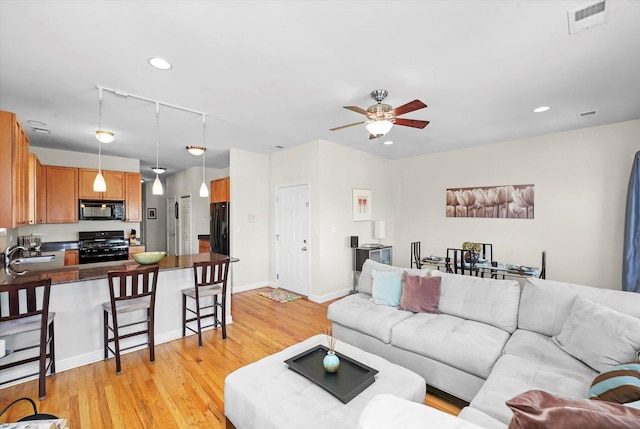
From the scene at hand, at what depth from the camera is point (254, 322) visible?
12.9 feet

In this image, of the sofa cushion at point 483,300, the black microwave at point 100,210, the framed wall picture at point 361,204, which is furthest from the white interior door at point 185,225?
the sofa cushion at point 483,300

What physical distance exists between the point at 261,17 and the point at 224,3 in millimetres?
234

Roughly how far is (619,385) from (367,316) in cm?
177

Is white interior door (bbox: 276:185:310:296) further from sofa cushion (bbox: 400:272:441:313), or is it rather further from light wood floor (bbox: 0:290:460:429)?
sofa cushion (bbox: 400:272:441:313)

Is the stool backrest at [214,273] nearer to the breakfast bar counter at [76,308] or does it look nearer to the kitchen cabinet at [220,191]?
Answer: the breakfast bar counter at [76,308]

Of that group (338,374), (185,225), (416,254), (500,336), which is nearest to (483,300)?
(500,336)

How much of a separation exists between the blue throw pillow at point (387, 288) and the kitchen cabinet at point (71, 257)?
18.2ft

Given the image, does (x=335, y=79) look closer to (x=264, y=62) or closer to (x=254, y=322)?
(x=264, y=62)

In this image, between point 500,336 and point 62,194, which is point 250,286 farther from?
point 500,336

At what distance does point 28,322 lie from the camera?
2.37m

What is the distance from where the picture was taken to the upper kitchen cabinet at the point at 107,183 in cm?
534

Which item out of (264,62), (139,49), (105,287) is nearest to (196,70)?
(139,49)

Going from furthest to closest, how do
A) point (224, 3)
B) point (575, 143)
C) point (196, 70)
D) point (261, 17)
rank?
point (575, 143), point (196, 70), point (261, 17), point (224, 3)

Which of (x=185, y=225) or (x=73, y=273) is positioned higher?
(x=185, y=225)
